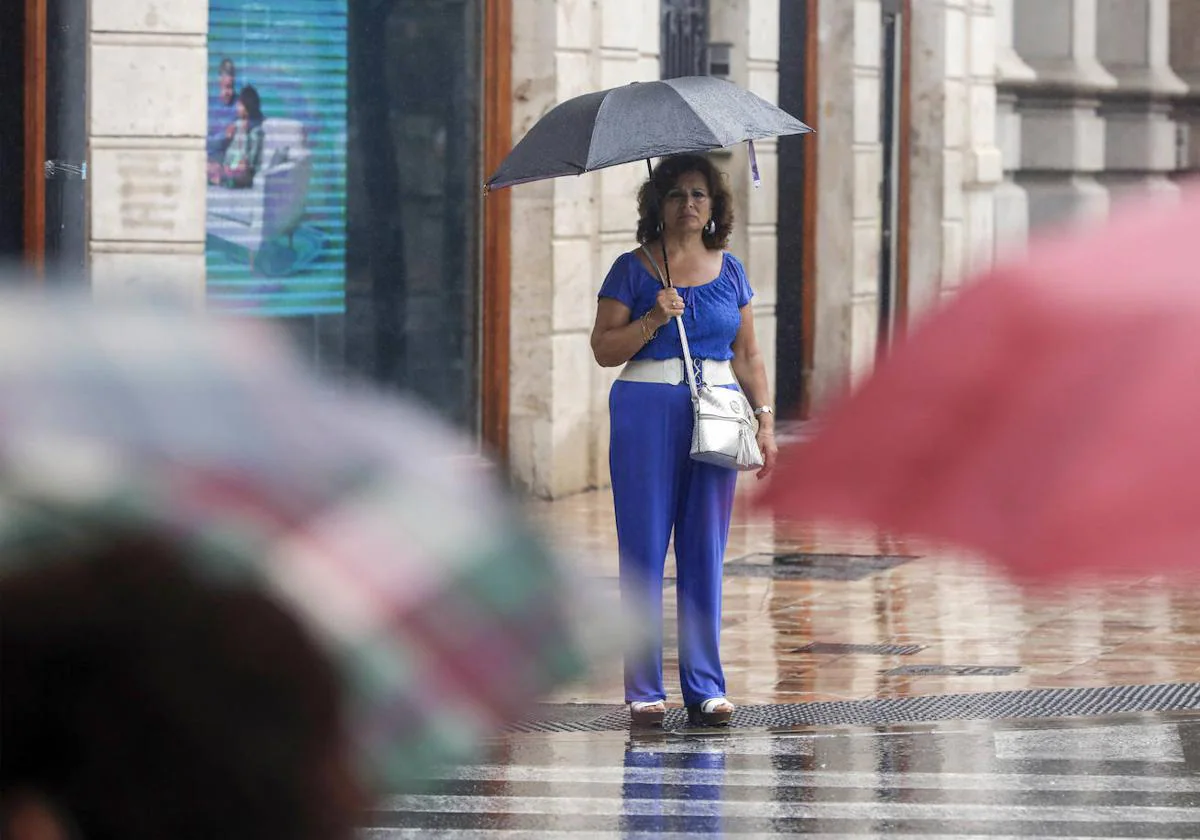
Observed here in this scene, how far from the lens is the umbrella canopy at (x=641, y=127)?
8805 mm

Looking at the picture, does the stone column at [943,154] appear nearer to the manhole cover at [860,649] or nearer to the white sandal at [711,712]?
the manhole cover at [860,649]

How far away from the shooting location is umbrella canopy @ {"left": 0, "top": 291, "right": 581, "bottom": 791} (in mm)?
1506

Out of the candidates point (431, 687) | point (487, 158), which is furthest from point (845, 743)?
point (487, 158)

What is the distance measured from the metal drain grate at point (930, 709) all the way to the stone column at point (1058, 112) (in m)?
19.1

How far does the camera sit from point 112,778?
1.48 metres

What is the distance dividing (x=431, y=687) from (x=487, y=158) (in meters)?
14.3

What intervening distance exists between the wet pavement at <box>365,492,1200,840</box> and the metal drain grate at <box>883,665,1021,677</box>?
2 centimetres

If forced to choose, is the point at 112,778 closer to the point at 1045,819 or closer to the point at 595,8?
the point at 1045,819

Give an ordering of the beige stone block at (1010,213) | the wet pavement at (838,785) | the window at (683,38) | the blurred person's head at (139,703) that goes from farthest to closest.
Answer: the beige stone block at (1010,213)
the window at (683,38)
the wet pavement at (838,785)
the blurred person's head at (139,703)

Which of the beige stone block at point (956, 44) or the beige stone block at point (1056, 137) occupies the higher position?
the beige stone block at point (956, 44)

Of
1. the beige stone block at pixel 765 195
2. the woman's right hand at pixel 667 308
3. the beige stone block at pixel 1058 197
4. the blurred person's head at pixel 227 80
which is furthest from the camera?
the beige stone block at pixel 1058 197

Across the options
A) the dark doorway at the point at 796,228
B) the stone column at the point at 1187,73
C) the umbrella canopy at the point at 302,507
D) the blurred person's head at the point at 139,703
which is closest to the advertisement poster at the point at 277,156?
the dark doorway at the point at 796,228

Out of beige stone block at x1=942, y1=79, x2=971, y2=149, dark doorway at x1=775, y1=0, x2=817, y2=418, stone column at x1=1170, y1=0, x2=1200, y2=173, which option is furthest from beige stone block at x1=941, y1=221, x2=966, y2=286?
stone column at x1=1170, y1=0, x2=1200, y2=173

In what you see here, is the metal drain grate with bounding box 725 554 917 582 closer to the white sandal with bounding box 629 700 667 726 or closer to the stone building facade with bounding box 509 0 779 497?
the stone building facade with bounding box 509 0 779 497
